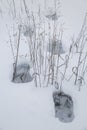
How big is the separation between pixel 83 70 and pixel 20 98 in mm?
585

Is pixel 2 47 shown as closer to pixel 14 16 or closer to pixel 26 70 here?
pixel 26 70

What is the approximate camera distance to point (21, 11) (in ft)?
8.83

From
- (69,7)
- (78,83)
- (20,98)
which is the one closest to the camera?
(20,98)

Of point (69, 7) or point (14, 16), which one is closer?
point (14, 16)

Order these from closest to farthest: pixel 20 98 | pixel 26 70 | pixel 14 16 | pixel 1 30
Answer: pixel 20 98 → pixel 26 70 → pixel 1 30 → pixel 14 16

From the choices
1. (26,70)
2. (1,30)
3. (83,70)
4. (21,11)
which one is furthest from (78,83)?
(21,11)

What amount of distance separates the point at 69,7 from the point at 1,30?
941 mm

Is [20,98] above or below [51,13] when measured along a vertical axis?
below

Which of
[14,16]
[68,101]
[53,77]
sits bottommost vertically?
[68,101]

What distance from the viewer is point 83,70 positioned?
1951mm

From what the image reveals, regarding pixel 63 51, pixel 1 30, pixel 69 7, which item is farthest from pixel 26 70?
pixel 69 7

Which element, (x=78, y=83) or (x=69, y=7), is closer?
(x=78, y=83)

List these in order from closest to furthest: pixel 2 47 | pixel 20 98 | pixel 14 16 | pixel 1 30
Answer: pixel 20 98, pixel 2 47, pixel 1 30, pixel 14 16

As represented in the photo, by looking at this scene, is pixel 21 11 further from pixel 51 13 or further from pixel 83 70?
pixel 83 70
